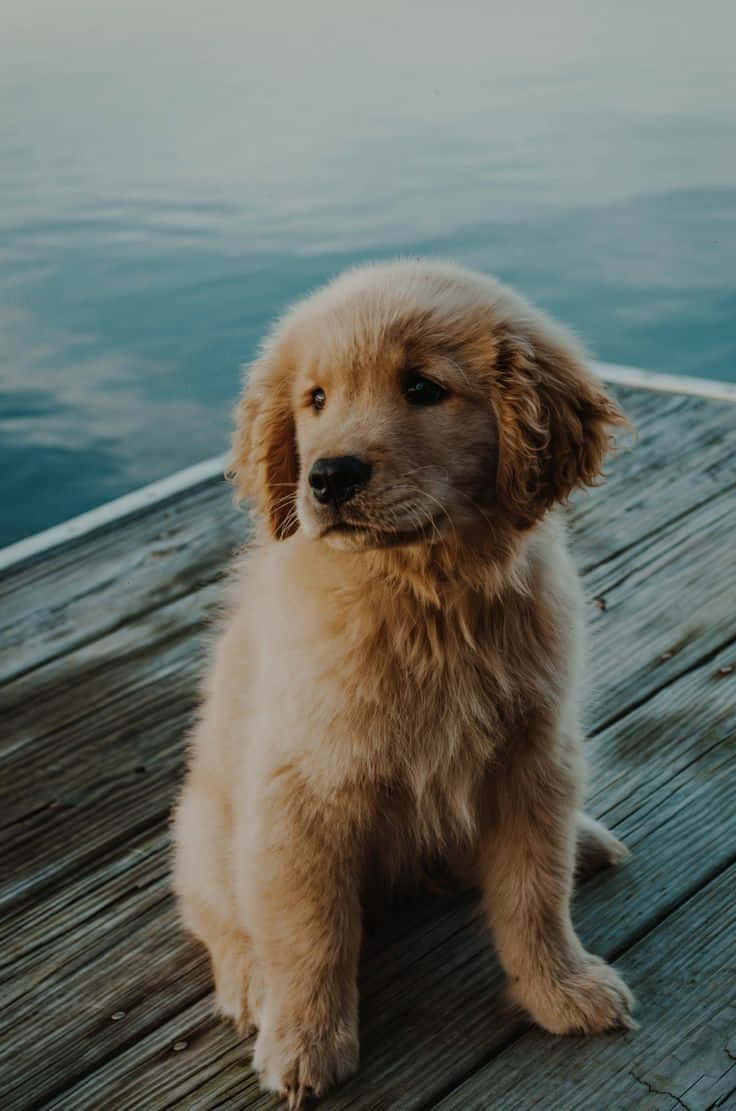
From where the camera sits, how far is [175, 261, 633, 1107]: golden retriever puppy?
2035 mm

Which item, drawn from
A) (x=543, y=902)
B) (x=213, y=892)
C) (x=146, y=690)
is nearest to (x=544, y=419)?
(x=543, y=902)

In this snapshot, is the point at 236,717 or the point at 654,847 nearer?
the point at 236,717

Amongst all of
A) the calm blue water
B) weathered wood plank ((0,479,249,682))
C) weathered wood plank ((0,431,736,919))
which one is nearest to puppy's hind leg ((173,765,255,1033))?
weathered wood plank ((0,431,736,919))

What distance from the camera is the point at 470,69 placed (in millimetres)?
17125

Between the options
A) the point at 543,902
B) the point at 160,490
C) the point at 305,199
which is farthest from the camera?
the point at 305,199

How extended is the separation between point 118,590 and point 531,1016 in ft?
7.06

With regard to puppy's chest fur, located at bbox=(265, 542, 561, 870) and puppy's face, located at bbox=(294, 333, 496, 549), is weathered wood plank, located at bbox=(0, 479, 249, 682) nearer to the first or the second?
puppy's chest fur, located at bbox=(265, 542, 561, 870)

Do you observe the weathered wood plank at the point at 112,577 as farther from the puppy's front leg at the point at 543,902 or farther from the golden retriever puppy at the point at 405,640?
the puppy's front leg at the point at 543,902

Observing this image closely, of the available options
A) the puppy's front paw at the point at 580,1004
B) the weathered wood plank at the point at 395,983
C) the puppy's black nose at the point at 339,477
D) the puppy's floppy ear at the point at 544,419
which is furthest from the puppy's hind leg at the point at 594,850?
the puppy's black nose at the point at 339,477

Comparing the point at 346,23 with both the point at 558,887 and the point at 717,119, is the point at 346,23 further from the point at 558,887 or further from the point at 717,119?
the point at 558,887

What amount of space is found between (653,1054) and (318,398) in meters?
1.30

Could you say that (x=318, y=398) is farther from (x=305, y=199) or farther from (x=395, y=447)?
(x=305, y=199)

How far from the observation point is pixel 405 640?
2.17 meters

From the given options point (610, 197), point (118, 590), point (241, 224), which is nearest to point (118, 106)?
point (241, 224)
